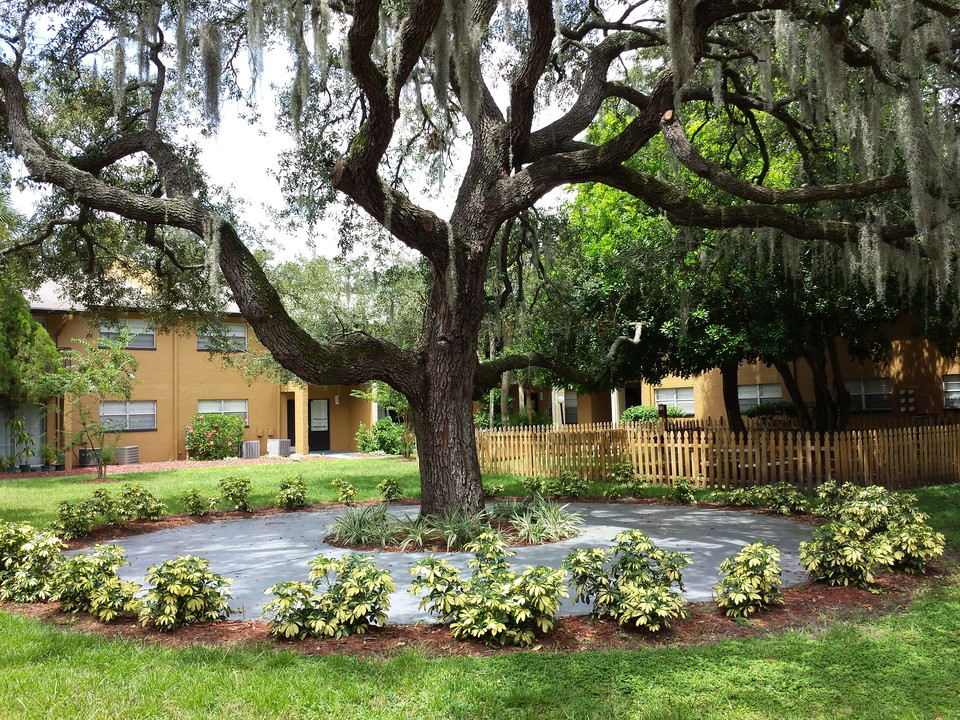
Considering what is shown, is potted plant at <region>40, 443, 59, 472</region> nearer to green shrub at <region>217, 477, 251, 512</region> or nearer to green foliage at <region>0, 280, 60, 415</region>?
green foliage at <region>0, 280, 60, 415</region>

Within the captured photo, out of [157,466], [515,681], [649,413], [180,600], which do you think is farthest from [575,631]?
[157,466]

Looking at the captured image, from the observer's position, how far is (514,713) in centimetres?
364

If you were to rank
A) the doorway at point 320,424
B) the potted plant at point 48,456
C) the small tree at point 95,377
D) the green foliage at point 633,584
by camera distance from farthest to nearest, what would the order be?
the doorway at point 320,424 < the potted plant at point 48,456 < the small tree at point 95,377 < the green foliage at point 633,584

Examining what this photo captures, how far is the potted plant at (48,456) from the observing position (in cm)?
1972

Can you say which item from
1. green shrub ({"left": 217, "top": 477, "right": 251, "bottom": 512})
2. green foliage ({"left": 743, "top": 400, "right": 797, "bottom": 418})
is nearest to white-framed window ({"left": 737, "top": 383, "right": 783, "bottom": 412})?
green foliage ({"left": 743, "top": 400, "right": 797, "bottom": 418})

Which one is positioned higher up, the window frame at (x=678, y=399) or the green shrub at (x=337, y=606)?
the window frame at (x=678, y=399)

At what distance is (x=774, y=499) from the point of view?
34.8ft

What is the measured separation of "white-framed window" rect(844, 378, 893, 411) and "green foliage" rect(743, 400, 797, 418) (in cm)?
166

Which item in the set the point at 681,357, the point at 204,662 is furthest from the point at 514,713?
the point at 681,357

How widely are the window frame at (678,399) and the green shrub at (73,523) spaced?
18991mm

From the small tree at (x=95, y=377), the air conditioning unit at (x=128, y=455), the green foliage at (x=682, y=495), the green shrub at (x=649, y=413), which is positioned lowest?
the green foliage at (x=682, y=495)

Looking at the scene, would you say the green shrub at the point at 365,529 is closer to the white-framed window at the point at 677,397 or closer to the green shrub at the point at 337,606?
the green shrub at the point at 337,606

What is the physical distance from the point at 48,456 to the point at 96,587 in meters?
17.0

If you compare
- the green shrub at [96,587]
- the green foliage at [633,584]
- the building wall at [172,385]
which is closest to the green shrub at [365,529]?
the green shrub at [96,587]
